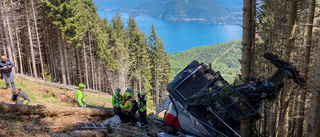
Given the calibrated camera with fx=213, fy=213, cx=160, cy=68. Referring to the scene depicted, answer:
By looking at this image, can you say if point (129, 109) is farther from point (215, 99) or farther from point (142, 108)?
point (215, 99)

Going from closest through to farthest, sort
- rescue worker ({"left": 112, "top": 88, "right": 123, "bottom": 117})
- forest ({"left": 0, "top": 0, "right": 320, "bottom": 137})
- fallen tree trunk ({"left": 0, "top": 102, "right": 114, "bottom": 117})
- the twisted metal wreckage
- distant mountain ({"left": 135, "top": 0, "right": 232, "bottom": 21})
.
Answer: the twisted metal wreckage < fallen tree trunk ({"left": 0, "top": 102, "right": 114, "bottom": 117}) < rescue worker ({"left": 112, "top": 88, "right": 123, "bottom": 117}) < distant mountain ({"left": 135, "top": 0, "right": 232, "bottom": 21}) < forest ({"left": 0, "top": 0, "right": 320, "bottom": 137})

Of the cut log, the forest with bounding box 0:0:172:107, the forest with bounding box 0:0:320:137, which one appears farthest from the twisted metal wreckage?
the forest with bounding box 0:0:172:107

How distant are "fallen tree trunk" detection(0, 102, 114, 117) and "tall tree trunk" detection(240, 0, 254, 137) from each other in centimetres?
583

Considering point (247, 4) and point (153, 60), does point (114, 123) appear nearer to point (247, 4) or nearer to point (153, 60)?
point (247, 4)

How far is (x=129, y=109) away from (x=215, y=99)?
421 centimetres

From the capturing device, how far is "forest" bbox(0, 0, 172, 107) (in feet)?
88.7

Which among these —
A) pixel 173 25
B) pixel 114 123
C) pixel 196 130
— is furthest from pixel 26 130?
pixel 173 25

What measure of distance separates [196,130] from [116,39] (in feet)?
101

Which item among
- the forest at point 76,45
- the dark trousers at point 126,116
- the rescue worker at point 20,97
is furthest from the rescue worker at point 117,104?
the forest at point 76,45

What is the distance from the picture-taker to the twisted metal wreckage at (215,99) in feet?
19.3

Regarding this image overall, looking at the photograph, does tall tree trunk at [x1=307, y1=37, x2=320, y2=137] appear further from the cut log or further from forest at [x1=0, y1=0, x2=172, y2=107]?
forest at [x1=0, y1=0, x2=172, y2=107]

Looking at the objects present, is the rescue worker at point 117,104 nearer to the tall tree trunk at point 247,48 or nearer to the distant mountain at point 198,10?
the distant mountain at point 198,10

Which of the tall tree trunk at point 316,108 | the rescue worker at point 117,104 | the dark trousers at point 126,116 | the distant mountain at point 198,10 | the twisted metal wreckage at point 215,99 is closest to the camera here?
the tall tree trunk at point 316,108

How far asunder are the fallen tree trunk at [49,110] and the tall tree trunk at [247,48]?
583cm
